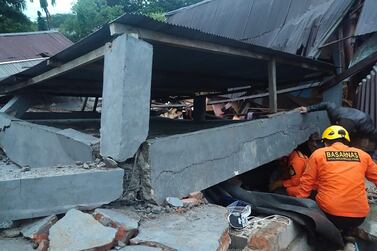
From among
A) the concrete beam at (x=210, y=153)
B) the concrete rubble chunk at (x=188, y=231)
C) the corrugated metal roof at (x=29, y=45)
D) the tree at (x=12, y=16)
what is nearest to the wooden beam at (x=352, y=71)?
the concrete beam at (x=210, y=153)

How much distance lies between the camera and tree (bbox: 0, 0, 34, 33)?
70.1 feet

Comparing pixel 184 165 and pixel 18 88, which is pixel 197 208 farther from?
pixel 18 88

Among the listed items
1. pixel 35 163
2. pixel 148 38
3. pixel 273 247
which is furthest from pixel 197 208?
pixel 35 163

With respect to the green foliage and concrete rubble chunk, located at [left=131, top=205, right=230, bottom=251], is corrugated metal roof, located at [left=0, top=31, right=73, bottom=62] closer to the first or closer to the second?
the green foliage

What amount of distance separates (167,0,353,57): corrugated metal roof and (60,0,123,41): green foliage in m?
9.49

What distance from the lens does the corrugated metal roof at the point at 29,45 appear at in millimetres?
12953

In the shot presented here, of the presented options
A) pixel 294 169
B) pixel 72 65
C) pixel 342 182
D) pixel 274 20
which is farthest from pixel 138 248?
pixel 274 20

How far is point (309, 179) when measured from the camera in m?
4.81

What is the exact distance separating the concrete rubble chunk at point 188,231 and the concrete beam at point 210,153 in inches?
14.1

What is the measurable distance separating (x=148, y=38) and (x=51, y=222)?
186 centimetres

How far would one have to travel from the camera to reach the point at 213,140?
159 inches

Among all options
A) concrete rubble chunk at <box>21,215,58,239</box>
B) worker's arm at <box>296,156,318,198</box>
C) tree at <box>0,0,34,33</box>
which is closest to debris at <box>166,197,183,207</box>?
concrete rubble chunk at <box>21,215,58,239</box>

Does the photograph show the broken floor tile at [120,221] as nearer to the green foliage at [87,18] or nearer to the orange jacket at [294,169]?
the orange jacket at [294,169]

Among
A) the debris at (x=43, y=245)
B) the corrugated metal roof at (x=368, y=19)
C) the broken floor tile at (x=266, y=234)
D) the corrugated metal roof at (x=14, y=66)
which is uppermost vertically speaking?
the corrugated metal roof at (x=368, y=19)
